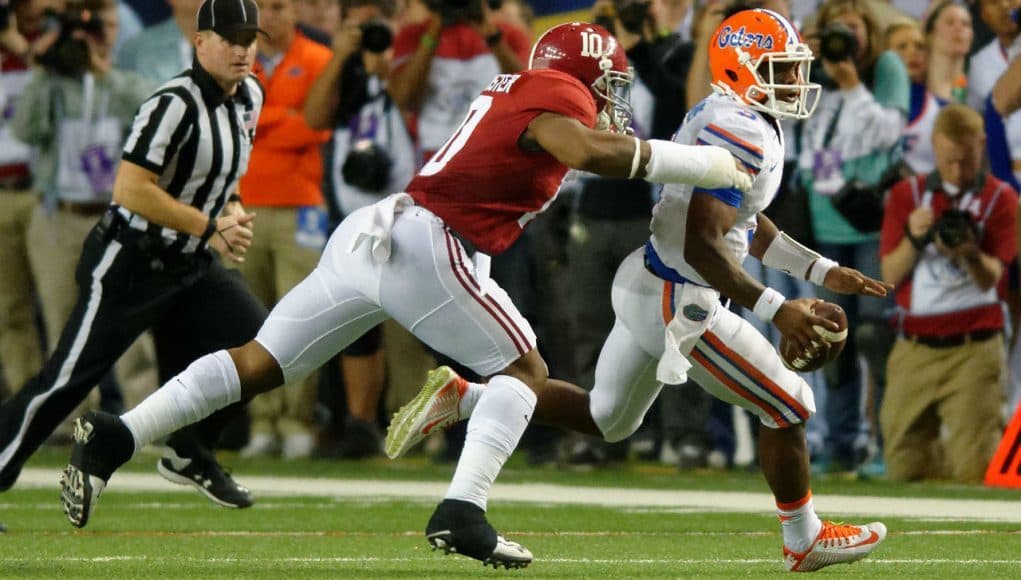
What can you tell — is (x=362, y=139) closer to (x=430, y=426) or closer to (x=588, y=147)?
(x=430, y=426)

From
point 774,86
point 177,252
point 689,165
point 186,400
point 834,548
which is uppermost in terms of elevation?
point 774,86

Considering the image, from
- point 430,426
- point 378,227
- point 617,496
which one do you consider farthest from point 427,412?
point 617,496

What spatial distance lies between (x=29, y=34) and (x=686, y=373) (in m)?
6.95

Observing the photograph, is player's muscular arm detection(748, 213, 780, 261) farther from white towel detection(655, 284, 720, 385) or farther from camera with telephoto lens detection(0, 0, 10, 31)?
camera with telephoto lens detection(0, 0, 10, 31)

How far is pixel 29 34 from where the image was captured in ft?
39.5

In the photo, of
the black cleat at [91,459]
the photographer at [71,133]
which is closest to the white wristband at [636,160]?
the black cleat at [91,459]

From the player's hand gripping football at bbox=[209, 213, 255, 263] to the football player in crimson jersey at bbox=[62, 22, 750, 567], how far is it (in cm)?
107

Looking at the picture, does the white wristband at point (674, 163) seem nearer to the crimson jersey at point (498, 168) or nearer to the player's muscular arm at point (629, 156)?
the player's muscular arm at point (629, 156)

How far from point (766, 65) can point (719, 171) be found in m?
0.70

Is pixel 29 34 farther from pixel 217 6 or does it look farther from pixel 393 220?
pixel 393 220

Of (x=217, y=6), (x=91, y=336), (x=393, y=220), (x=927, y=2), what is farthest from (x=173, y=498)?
(x=927, y=2)

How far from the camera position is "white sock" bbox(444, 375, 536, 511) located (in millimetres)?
5684

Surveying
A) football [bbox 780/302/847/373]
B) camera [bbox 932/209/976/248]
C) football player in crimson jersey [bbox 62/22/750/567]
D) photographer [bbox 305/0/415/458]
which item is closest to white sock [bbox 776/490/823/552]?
football [bbox 780/302/847/373]

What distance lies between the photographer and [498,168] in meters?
5.87
